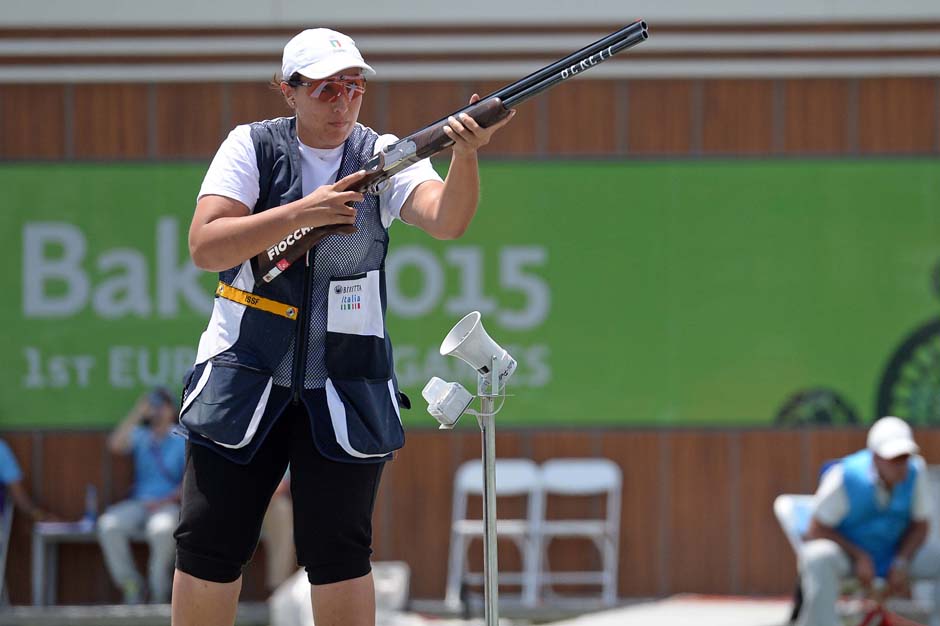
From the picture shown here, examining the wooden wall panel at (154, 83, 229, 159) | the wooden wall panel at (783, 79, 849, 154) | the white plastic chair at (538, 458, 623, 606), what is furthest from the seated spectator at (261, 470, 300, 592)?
the wooden wall panel at (783, 79, 849, 154)

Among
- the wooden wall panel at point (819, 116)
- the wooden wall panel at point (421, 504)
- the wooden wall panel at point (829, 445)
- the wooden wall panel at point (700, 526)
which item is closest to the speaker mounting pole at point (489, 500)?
the wooden wall panel at point (421, 504)

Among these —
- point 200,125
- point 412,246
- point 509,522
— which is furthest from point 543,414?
point 200,125

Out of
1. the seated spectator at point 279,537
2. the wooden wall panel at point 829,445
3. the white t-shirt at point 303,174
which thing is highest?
the white t-shirt at point 303,174

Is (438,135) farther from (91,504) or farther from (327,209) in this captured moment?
(91,504)

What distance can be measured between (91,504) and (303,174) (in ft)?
17.8

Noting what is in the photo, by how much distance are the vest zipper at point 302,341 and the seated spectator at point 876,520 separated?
3922mm

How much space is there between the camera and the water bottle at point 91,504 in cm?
783

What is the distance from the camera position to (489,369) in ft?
10.1

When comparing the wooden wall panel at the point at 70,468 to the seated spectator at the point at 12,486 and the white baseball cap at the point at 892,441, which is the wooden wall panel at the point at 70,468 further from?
the white baseball cap at the point at 892,441

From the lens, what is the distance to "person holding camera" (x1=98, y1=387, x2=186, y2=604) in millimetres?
7613

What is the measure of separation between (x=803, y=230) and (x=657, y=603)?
224 centimetres

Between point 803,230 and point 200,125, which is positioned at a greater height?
point 200,125

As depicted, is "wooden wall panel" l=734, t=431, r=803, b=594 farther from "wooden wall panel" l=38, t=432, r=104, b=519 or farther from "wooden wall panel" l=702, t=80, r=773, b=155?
"wooden wall panel" l=38, t=432, r=104, b=519

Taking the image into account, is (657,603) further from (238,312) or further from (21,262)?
(238,312)
